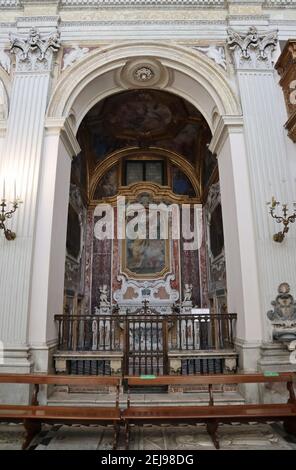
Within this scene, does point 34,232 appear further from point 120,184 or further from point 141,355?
point 120,184

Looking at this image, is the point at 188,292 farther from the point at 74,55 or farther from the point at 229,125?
the point at 74,55

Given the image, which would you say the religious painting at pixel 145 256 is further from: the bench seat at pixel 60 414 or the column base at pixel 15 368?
the bench seat at pixel 60 414

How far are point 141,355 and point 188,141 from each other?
26.5ft

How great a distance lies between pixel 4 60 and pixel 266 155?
569 centimetres

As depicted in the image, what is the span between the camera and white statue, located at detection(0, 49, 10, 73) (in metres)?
6.98

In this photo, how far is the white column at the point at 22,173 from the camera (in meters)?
5.47

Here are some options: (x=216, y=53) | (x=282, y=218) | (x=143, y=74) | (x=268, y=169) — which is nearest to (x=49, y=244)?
(x=282, y=218)

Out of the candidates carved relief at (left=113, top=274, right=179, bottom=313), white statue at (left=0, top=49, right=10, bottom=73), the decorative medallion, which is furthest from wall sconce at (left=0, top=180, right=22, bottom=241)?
carved relief at (left=113, top=274, right=179, bottom=313)

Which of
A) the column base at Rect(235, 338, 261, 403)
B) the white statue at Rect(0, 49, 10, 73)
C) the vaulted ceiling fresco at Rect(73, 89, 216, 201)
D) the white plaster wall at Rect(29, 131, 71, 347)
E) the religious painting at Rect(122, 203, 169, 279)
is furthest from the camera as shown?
the religious painting at Rect(122, 203, 169, 279)

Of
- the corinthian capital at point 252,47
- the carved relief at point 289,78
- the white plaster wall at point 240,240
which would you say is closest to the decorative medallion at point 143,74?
the corinthian capital at point 252,47

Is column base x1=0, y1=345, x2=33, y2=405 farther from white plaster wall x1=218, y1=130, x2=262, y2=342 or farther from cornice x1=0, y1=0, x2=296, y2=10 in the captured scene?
cornice x1=0, y1=0, x2=296, y2=10

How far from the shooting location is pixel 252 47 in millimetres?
6922

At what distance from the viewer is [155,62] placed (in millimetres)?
7301

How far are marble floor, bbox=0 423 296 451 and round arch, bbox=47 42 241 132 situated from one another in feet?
17.7
